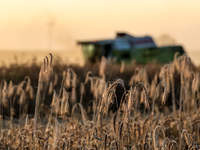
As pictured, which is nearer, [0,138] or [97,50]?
[0,138]

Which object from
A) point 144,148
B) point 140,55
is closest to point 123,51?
point 140,55

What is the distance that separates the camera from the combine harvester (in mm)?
15547

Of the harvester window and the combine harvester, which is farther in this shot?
the harvester window

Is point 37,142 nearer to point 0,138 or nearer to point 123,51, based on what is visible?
point 0,138

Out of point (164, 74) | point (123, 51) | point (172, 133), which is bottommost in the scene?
point (172, 133)

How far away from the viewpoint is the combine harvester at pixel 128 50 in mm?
15547

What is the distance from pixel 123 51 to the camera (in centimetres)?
1593

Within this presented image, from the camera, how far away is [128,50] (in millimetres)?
15969

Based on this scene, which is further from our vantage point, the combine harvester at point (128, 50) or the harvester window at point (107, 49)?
the harvester window at point (107, 49)

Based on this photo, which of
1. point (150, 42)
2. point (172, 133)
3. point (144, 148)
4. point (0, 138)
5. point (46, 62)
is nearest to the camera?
point (46, 62)

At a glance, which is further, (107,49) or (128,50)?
(107,49)

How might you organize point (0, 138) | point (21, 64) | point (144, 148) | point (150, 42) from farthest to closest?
point (150, 42)
point (21, 64)
point (0, 138)
point (144, 148)

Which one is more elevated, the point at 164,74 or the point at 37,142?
the point at 164,74

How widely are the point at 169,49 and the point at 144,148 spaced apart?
12.9m
